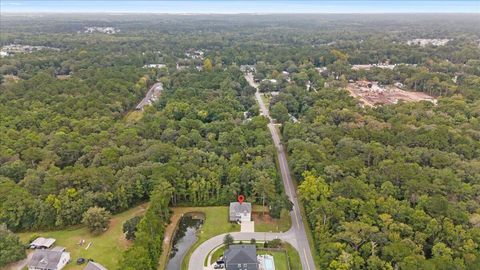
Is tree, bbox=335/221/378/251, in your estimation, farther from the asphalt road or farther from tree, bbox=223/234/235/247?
tree, bbox=223/234/235/247

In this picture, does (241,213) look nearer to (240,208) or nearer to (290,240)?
(240,208)

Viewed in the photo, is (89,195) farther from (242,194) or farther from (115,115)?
(115,115)

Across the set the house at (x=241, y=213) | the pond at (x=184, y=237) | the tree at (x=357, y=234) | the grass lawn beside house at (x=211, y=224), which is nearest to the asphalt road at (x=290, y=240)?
the grass lawn beside house at (x=211, y=224)

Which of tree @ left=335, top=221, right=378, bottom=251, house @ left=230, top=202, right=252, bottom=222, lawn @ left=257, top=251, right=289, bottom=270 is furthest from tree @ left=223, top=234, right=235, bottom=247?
tree @ left=335, top=221, right=378, bottom=251

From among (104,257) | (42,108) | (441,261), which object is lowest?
(104,257)

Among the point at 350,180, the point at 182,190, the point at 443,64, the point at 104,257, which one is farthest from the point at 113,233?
the point at 443,64

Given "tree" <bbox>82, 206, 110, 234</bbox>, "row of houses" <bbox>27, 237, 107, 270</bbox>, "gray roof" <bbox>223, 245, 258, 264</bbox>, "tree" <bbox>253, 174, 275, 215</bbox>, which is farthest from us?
"tree" <bbox>253, 174, 275, 215</bbox>

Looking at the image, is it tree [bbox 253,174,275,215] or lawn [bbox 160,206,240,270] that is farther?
tree [bbox 253,174,275,215]
